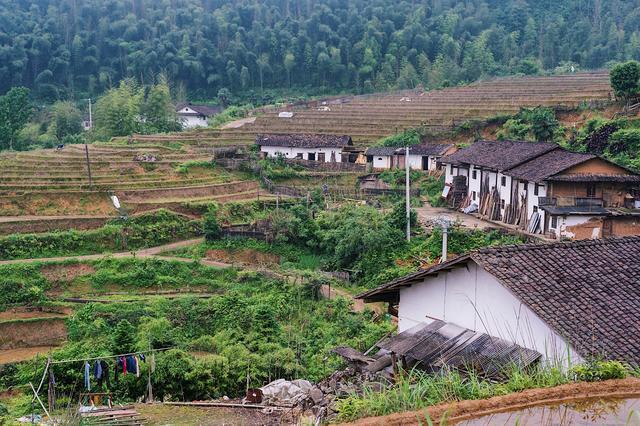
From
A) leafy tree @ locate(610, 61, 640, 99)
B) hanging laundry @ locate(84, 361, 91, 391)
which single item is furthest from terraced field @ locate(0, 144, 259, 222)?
leafy tree @ locate(610, 61, 640, 99)

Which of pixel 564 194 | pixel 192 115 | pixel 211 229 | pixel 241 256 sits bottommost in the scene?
pixel 241 256

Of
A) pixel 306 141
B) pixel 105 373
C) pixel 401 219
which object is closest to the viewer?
pixel 105 373

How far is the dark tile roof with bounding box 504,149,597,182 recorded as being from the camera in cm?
2219

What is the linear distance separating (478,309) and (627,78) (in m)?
29.2

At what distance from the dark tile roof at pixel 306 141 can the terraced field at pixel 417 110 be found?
2.31m

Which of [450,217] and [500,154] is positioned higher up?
[500,154]

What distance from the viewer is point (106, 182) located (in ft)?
103

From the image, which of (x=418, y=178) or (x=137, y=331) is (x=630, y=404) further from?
(x=418, y=178)

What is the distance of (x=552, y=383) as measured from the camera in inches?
217

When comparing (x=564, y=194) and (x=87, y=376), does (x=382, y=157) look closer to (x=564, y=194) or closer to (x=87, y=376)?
(x=564, y=194)

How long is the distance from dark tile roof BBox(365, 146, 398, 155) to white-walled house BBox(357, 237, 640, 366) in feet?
90.0

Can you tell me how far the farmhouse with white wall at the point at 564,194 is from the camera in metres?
21.6

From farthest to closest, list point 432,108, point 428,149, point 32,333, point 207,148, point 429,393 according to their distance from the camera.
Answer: point 432,108, point 207,148, point 428,149, point 32,333, point 429,393

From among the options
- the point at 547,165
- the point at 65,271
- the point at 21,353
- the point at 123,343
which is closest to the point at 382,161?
the point at 547,165
